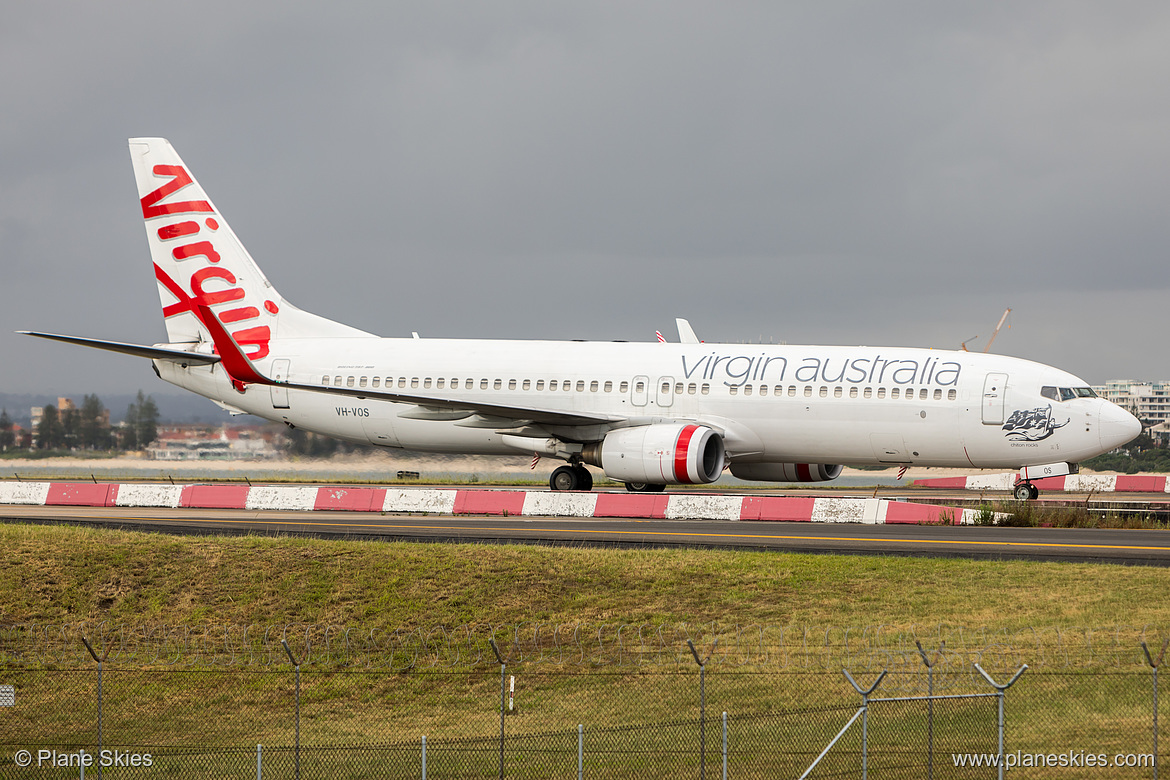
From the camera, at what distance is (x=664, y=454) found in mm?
31484

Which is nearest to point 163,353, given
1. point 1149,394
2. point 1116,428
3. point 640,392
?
point 640,392

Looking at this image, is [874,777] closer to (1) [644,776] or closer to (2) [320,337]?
(1) [644,776]

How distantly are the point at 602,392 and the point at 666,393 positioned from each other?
182cm

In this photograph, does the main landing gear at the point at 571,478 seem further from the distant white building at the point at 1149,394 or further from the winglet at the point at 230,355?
the distant white building at the point at 1149,394

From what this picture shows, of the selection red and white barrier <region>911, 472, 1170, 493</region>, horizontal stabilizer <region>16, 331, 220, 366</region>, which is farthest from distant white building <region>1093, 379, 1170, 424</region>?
horizontal stabilizer <region>16, 331, 220, 366</region>

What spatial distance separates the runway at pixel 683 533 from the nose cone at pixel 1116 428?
3.81 metres

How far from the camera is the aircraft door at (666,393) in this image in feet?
110

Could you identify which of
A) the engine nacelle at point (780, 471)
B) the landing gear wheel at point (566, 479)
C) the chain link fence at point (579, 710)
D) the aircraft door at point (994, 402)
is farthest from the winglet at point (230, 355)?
the aircraft door at point (994, 402)

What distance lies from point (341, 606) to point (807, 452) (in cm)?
1539

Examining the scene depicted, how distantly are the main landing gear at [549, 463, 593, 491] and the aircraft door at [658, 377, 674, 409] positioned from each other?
9.82ft

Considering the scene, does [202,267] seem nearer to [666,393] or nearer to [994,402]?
[666,393]

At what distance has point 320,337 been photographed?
1529 inches

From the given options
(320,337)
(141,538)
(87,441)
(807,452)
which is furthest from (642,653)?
(87,441)

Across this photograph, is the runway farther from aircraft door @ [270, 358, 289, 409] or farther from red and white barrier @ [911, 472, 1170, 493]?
red and white barrier @ [911, 472, 1170, 493]
